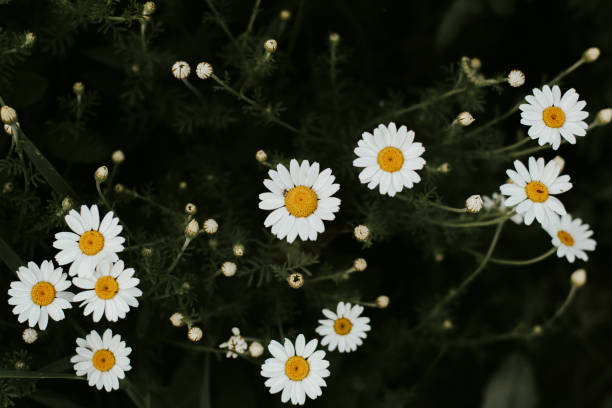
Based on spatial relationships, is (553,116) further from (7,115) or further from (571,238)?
(7,115)

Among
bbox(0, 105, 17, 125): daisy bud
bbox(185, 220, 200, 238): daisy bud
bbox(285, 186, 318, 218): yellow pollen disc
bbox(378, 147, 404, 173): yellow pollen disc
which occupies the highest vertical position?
bbox(378, 147, 404, 173): yellow pollen disc

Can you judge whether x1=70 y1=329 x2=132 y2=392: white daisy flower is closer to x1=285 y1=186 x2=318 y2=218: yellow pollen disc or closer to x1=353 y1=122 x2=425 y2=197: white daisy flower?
x1=285 y1=186 x2=318 y2=218: yellow pollen disc

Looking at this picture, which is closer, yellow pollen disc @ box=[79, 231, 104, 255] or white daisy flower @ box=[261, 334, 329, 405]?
yellow pollen disc @ box=[79, 231, 104, 255]

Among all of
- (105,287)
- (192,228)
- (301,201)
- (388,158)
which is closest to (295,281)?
(301,201)

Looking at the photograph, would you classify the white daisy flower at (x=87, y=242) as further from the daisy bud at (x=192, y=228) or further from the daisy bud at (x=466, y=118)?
the daisy bud at (x=466, y=118)

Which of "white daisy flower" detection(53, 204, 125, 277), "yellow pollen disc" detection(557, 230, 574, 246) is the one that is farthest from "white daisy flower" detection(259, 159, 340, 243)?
"yellow pollen disc" detection(557, 230, 574, 246)

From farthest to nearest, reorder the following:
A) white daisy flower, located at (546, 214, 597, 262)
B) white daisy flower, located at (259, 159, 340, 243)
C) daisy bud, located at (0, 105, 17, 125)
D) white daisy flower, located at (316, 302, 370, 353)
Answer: white daisy flower, located at (546, 214, 597, 262) < white daisy flower, located at (316, 302, 370, 353) < white daisy flower, located at (259, 159, 340, 243) < daisy bud, located at (0, 105, 17, 125)

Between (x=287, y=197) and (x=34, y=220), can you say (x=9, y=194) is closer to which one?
(x=34, y=220)
